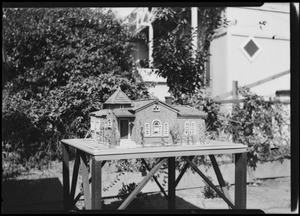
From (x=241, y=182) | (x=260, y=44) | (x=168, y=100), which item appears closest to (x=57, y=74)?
(x=168, y=100)

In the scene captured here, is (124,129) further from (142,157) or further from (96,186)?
(96,186)

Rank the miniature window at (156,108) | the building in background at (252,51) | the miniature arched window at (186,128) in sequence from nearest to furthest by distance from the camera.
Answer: the miniature window at (156,108)
the miniature arched window at (186,128)
the building in background at (252,51)

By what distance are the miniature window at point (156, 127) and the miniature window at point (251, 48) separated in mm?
4665

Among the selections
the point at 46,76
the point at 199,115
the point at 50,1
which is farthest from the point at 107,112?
the point at 46,76

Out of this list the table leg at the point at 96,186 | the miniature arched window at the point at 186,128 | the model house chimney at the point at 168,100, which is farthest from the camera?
the model house chimney at the point at 168,100

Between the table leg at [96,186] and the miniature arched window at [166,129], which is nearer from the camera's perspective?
the table leg at [96,186]

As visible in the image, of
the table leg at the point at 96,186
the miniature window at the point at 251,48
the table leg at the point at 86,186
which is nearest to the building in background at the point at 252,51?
the miniature window at the point at 251,48

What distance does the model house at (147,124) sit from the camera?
324 centimetres

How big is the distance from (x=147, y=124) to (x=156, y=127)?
0.09m

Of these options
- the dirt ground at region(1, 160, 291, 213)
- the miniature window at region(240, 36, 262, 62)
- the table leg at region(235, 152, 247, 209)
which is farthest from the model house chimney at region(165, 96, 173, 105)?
the miniature window at region(240, 36, 262, 62)

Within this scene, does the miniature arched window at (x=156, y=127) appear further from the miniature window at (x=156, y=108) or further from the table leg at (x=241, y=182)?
the table leg at (x=241, y=182)

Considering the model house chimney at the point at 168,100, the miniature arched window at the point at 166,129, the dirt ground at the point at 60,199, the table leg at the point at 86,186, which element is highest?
the model house chimney at the point at 168,100

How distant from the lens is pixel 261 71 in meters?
7.45

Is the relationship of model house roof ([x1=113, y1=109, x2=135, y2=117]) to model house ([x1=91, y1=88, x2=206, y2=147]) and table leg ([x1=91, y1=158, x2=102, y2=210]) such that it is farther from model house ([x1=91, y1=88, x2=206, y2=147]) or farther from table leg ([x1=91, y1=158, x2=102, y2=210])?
table leg ([x1=91, y1=158, x2=102, y2=210])
